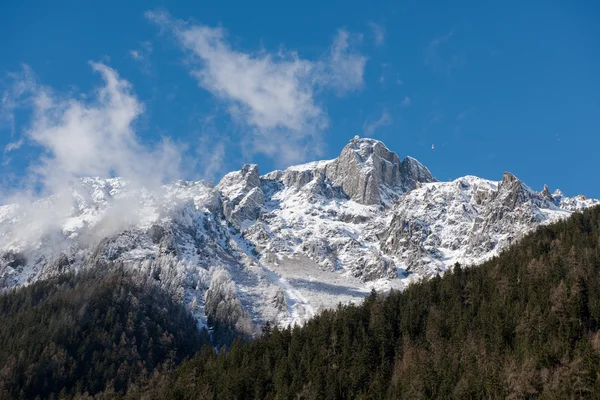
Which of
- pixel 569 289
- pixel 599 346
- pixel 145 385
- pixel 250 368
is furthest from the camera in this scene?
pixel 145 385

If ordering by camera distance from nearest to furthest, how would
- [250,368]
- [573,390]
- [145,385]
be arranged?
[573,390]
[250,368]
[145,385]

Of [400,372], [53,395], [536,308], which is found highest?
[536,308]

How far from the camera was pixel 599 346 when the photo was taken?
4865 inches

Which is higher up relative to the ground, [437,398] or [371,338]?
[371,338]

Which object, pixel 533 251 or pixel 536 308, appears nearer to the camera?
pixel 536 308

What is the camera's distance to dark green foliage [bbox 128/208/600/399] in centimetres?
12538

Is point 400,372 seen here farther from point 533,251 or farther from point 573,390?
point 533,251

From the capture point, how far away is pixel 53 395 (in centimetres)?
19738

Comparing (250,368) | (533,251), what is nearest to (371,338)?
(250,368)

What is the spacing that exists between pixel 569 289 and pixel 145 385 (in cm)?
11910

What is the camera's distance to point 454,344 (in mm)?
147125

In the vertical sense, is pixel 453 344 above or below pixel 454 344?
above

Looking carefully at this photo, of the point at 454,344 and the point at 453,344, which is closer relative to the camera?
the point at 454,344

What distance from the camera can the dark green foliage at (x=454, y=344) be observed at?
125375mm
